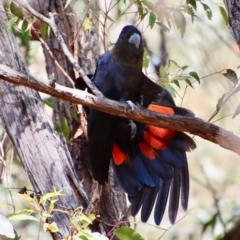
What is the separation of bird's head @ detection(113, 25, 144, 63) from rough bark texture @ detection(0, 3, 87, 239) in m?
0.61

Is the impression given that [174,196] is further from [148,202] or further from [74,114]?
[74,114]

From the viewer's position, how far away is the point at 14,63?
261cm

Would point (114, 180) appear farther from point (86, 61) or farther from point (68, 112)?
point (86, 61)

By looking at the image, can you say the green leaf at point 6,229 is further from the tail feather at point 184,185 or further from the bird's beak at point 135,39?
the bird's beak at point 135,39

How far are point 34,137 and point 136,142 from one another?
66 cm

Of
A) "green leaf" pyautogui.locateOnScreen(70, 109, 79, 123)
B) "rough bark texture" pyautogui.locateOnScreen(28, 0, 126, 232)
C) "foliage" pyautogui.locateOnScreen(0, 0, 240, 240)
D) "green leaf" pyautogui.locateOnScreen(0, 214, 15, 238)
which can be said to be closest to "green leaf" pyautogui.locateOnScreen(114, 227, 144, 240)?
"foliage" pyautogui.locateOnScreen(0, 0, 240, 240)

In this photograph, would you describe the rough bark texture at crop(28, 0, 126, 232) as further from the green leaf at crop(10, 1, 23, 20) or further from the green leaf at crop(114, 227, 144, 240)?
the green leaf at crop(114, 227, 144, 240)

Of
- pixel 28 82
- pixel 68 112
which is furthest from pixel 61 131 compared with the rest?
pixel 28 82

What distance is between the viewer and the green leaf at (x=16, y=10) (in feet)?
8.97

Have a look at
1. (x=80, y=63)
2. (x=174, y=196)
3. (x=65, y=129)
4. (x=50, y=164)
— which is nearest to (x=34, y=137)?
(x=50, y=164)

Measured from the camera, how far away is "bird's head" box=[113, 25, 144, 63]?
9.79ft

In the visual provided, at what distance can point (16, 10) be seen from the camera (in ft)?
9.01

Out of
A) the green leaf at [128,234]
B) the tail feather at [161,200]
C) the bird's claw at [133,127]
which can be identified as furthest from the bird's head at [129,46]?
the green leaf at [128,234]

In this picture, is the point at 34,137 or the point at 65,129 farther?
the point at 65,129
